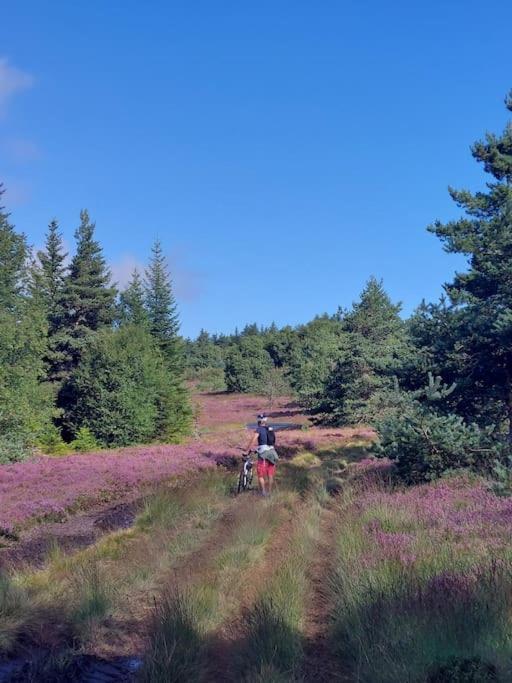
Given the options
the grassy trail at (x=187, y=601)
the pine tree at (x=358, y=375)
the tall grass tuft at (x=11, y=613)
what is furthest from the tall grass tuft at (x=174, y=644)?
the pine tree at (x=358, y=375)

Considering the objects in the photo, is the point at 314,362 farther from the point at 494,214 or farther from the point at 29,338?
the point at 494,214

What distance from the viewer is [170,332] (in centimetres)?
4284

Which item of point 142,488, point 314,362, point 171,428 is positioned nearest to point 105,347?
point 171,428

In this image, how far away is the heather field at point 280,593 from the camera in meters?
4.71

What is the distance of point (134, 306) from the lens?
1657 inches

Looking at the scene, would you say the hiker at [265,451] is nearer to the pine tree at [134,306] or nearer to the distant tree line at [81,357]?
the distant tree line at [81,357]

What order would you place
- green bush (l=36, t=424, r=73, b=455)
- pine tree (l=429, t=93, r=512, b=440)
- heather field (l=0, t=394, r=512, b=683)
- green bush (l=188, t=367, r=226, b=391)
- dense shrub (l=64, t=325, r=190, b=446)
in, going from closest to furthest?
heather field (l=0, t=394, r=512, b=683) → pine tree (l=429, t=93, r=512, b=440) → green bush (l=36, t=424, r=73, b=455) → dense shrub (l=64, t=325, r=190, b=446) → green bush (l=188, t=367, r=226, b=391)

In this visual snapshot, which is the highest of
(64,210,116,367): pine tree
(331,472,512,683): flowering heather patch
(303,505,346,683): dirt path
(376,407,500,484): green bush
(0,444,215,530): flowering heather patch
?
(64,210,116,367): pine tree

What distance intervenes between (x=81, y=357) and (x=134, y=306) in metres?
8.63

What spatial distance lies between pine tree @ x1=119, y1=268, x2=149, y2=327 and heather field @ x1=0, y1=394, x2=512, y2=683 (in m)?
28.5

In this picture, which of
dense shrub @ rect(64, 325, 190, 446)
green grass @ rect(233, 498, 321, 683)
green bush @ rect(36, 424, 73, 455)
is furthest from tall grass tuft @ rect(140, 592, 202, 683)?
dense shrub @ rect(64, 325, 190, 446)

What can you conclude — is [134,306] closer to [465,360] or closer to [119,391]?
[119,391]

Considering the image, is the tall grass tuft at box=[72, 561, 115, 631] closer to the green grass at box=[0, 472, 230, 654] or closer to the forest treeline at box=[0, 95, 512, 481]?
the green grass at box=[0, 472, 230, 654]

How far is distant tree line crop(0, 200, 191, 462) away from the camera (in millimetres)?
26938
